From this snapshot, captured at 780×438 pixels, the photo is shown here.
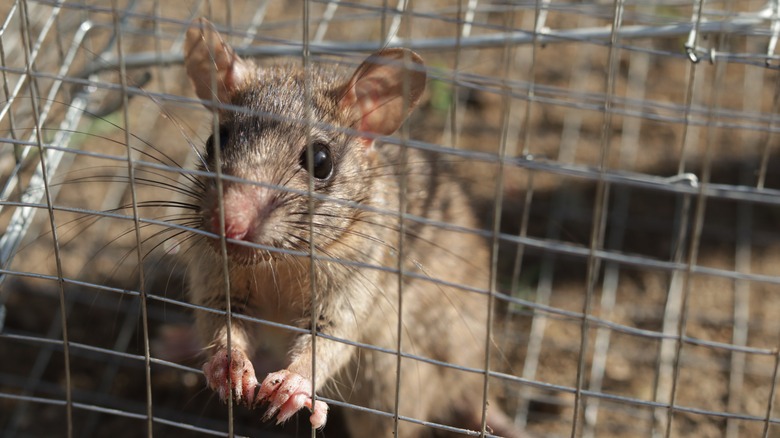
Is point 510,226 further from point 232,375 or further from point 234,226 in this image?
point 234,226

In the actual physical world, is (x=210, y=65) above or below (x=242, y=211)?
above

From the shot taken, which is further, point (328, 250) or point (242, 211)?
point (328, 250)

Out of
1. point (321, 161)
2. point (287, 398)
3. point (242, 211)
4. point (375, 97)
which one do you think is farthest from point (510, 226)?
point (242, 211)

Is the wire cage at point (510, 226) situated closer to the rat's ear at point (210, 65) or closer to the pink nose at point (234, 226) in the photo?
the rat's ear at point (210, 65)

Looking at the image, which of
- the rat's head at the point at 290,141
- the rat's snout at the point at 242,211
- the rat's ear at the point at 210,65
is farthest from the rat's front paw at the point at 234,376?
the rat's ear at the point at 210,65

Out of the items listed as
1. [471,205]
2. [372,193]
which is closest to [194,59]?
[372,193]

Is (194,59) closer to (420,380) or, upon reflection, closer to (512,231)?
(420,380)
